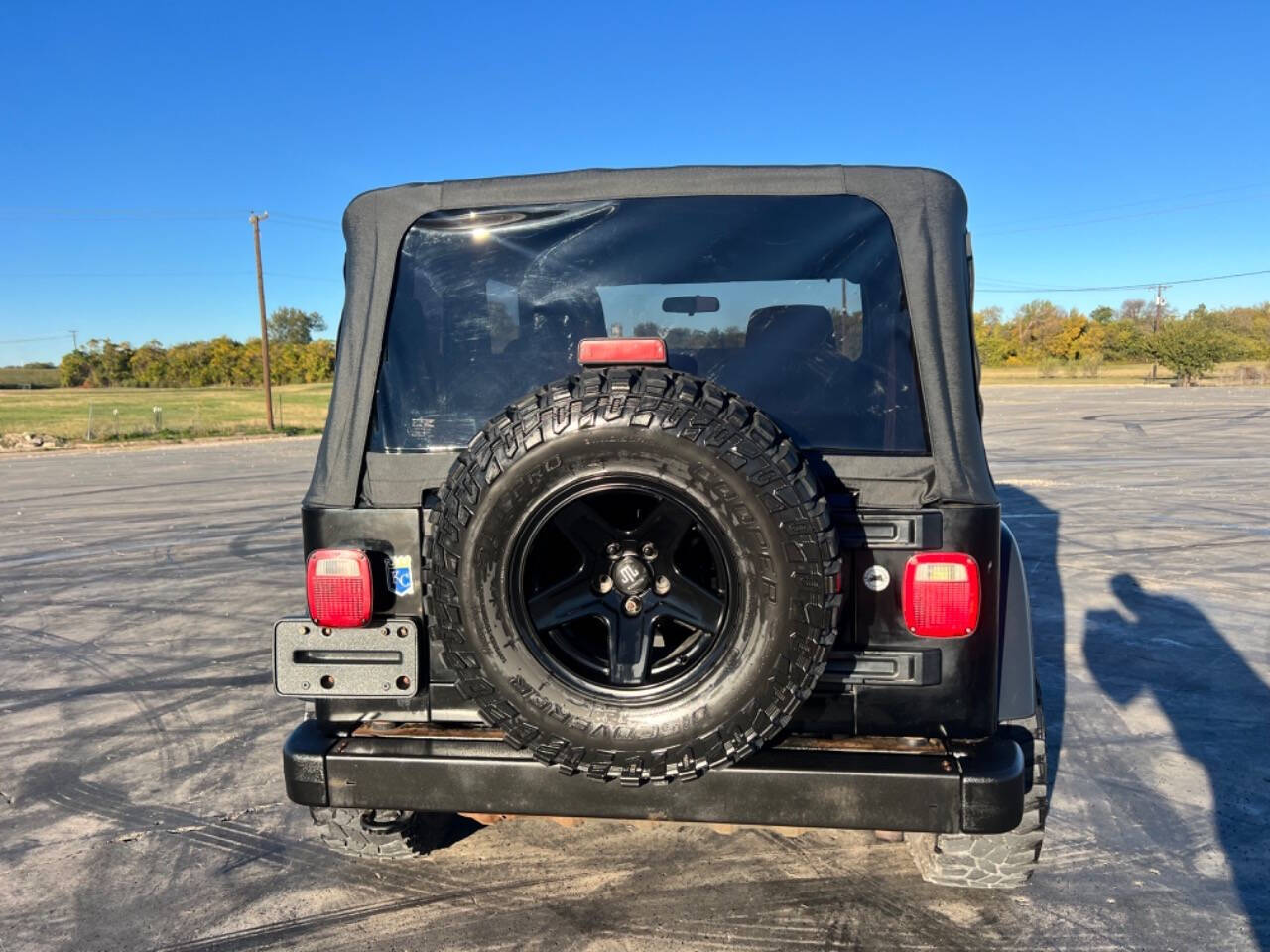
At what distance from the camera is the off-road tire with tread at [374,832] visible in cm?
306

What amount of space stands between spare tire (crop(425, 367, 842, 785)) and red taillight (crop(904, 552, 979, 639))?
1.22 ft

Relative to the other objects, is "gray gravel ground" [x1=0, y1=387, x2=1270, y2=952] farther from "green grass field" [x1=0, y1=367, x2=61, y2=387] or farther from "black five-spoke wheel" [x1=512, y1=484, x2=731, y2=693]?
"green grass field" [x1=0, y1=367, x2=61, y2=387]

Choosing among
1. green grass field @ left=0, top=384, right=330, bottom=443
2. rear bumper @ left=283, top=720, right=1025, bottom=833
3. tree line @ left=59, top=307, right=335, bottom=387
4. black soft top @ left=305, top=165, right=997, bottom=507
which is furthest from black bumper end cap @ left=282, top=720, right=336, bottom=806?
tree line @ left=59, top=307, right=335, bottom=387

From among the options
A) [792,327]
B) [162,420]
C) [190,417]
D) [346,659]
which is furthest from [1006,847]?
[190,417]

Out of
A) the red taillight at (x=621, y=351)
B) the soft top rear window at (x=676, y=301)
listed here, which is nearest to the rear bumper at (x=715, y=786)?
the soft top rear window at (x=676, y=301)

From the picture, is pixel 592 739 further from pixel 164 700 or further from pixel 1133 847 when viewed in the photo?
pixel 164 700

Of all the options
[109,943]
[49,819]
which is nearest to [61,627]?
[49,819]

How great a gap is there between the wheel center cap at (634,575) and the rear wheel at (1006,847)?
3.99ft

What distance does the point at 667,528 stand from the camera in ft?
7.70

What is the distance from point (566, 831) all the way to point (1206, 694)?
3402mm

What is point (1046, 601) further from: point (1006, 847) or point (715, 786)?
point (715, 786)

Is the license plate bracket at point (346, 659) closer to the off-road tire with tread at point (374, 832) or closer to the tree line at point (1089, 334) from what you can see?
the off-road tire with tread at point (374, 832)

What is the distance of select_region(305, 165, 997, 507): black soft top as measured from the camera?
259cm

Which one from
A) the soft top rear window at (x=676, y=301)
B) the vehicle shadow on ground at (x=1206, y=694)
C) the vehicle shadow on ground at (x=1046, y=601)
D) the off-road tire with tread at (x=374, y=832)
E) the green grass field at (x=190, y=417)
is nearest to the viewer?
the soft top rear window at (x=676, y=301)
